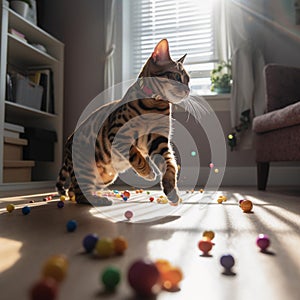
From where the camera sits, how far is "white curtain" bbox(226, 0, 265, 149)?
2.91 m

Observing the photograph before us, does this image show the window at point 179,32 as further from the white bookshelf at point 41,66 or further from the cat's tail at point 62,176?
the cat's tail at point 62,176

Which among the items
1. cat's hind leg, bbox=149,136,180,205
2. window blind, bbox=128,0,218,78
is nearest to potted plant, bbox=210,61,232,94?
window blind, bbox=128,0,218,78

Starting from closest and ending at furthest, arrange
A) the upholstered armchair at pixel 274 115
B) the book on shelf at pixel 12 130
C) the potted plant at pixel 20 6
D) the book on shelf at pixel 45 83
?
the upholstered armchair at pixel 274 115 < the book on shelf at pixel 12 130 < the potted plant at pixel 20 6 < the book on shelf at pixel 45 83

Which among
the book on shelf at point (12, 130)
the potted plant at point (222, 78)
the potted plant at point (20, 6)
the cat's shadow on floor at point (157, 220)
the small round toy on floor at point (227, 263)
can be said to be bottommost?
the cat's shadow on floor at point (157, 220)

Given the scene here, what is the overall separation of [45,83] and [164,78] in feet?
6.50

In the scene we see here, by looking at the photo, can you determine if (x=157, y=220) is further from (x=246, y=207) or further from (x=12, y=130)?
(x=12, y=130)

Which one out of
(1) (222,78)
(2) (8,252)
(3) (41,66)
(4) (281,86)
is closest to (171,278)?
(2) (8,252)

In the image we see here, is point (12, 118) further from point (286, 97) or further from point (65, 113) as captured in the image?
point (286, 97)

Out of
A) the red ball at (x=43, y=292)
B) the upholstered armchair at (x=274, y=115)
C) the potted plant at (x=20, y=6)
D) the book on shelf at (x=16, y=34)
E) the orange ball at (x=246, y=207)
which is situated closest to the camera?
the red ball at (x=43, y=292)

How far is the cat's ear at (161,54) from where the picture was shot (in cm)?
143

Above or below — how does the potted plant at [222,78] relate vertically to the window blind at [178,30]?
below

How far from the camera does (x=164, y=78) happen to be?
1.42 meters

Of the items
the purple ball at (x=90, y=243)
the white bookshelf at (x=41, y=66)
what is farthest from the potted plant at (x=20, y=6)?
the purple ball at (x=90, y=243)

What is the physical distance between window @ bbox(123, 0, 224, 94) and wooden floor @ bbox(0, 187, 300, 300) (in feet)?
7.43
